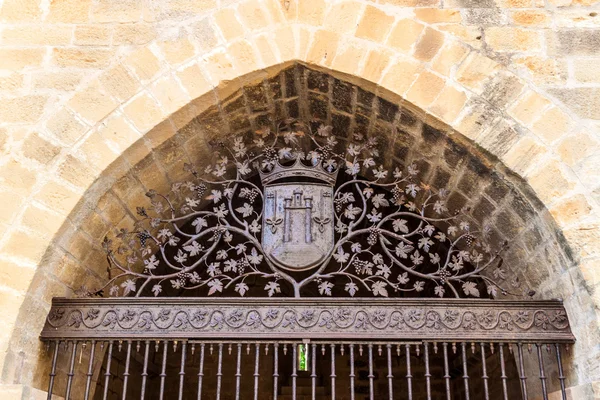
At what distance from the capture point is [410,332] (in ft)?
12.0

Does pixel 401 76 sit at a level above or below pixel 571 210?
above

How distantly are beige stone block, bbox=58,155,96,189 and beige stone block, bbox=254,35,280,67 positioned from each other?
4.15 feet

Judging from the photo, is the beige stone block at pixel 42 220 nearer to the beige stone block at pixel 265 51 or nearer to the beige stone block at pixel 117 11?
the beige stone block at pixel 117 11

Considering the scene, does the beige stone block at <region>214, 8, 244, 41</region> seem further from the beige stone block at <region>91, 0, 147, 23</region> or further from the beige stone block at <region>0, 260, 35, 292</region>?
the beige stone block at <region>0, 260, 35, 292</region>

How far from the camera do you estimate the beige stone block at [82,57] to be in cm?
392

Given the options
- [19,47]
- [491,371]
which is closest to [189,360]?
[491,371]

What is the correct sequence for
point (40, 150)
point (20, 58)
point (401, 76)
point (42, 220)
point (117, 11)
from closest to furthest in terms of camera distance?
1. point (42, 220)
2. point (40, 150)
3. point (401, 76)
4. point (20, 58)
5. point (117, 11)

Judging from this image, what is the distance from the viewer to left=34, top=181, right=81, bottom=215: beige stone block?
12.0 feet

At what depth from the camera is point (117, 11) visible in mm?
4055

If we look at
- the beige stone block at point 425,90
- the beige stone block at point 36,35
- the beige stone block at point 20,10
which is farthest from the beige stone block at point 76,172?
Answer: the beige stone block at point 425,90

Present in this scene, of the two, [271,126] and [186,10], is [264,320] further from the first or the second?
[186,10]

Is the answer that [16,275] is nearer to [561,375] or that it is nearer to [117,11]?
[117,11]

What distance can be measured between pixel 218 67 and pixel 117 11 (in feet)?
2.66

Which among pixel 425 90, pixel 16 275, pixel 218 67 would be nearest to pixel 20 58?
pixel 218 67
